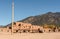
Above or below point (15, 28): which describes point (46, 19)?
above

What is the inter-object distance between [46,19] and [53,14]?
78.9 feet

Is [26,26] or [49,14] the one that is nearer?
[26,26]

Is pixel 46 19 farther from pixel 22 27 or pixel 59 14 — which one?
pixel 22 27

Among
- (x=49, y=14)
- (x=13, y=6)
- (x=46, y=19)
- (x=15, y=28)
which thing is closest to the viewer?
(x=13, y=6)

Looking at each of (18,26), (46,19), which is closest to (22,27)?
(18,26)

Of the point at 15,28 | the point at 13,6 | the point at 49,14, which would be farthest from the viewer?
the point at 49,14

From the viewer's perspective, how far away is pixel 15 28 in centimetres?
4456

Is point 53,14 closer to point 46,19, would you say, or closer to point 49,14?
point 49,14

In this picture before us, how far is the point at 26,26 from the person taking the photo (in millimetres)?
46969

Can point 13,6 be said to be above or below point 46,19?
below

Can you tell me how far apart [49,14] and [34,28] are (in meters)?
121

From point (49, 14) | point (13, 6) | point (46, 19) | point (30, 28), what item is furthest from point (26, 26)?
point (49, 14)

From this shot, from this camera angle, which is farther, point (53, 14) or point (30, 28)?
point (53, 14)

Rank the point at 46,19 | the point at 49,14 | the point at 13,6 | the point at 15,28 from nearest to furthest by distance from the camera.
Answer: the point at 13,6 → the point at 15,28 → the point at 46,19 → the point at 49,14
